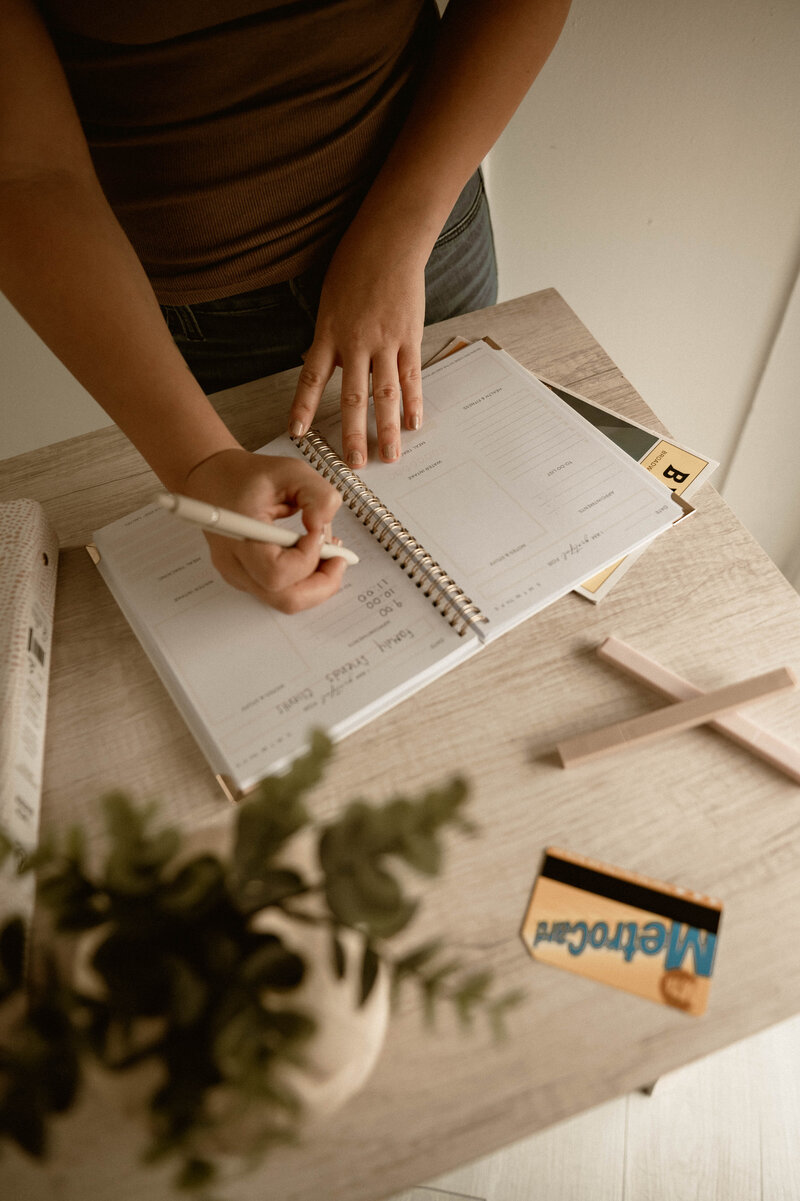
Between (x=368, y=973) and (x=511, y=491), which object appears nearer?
(x=368, y=973)

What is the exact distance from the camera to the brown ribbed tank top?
1.80ft

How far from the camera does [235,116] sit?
59cm

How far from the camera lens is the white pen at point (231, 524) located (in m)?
0.38

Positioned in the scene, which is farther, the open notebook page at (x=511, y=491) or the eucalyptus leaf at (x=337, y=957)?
the open notebook page at (x=511, y=491)

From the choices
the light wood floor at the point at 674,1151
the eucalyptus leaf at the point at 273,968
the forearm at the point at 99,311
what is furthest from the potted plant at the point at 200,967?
the light wood floor at the point at 674,1151

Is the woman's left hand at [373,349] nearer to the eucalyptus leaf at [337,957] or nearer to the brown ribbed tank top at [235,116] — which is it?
the brown ribbed tank top at [235,116]

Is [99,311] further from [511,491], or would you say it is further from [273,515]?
[511,491]

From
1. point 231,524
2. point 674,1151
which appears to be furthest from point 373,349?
point 674,1151

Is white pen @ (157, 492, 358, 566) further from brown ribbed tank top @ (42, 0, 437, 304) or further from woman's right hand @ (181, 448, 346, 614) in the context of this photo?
brown ribbed tank top @ (42, 0, 437, 304)

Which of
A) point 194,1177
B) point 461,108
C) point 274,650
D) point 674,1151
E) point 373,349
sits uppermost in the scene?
point 461,108

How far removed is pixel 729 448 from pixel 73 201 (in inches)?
53.4

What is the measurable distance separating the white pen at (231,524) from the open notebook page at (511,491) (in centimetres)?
9

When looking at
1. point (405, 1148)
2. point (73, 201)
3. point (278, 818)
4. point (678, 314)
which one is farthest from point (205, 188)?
point (678, 314)

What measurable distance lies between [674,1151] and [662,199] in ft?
4.82
